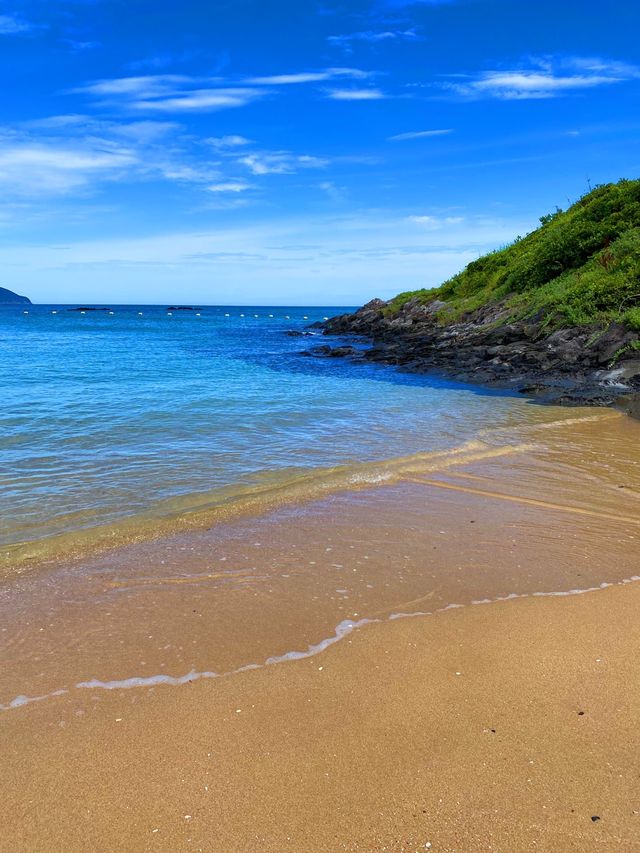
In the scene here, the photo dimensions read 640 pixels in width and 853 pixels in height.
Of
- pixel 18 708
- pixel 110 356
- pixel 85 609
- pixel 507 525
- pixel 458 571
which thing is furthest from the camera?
pixel 110 356

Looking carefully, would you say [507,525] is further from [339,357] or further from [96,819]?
→ [339,357]

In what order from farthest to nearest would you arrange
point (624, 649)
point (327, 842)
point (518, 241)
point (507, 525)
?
point (518, 241) < point (507, 525) < point (624, 649) < point (327, 842)

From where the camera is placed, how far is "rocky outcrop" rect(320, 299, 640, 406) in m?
17.8

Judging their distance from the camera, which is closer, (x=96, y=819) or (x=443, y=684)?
(x=96, y=819)

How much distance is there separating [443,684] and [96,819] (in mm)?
2143

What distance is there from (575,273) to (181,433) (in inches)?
800

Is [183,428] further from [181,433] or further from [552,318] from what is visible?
[552,318]

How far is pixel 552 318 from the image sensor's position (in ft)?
75.5

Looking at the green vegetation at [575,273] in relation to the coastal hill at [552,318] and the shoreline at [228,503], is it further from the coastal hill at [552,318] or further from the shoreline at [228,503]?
the shoreline at [228,503]

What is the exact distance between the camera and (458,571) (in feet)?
18.5

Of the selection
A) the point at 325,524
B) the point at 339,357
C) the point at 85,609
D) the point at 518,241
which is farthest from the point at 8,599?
the point at 518,241

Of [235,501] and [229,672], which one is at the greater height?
[235,501]

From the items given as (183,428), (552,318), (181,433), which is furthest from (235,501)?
(552,318)

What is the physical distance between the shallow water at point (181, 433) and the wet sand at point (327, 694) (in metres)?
1.56
